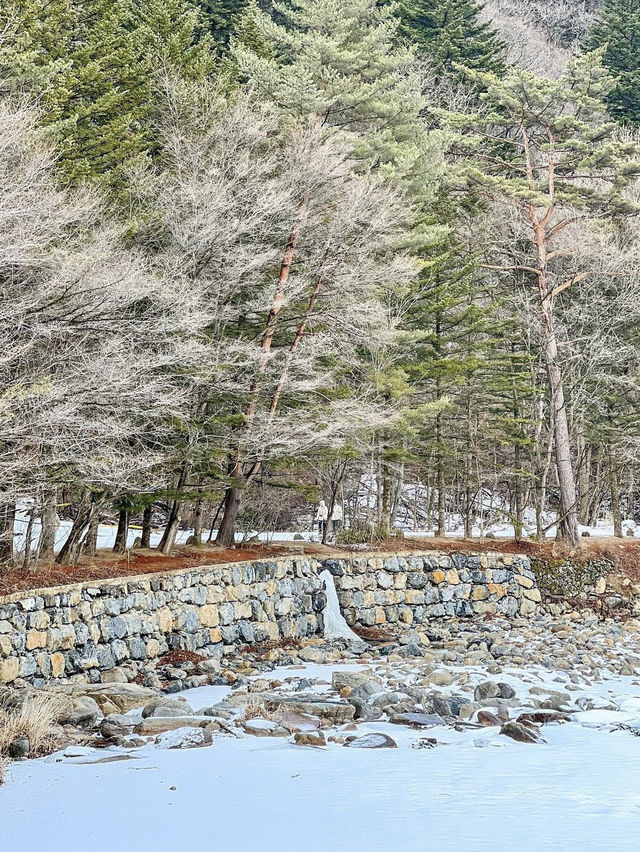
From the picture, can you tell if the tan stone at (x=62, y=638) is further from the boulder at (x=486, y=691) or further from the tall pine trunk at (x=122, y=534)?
the boulder at (x=486, y=691)

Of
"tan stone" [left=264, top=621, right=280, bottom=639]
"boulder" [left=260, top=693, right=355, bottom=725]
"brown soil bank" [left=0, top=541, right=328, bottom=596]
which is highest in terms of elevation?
"brown soil bank" [left=0, top=541, right=328, bottom=596]

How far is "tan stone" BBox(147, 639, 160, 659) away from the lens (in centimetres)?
1217

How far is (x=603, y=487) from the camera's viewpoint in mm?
28125

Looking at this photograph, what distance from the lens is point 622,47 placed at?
104ft

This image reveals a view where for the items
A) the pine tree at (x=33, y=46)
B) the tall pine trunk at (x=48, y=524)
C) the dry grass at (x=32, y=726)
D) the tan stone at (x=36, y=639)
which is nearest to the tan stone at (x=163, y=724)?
the dry grass at (x=32, y=726)

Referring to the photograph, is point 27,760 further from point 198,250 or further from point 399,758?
point 198,250

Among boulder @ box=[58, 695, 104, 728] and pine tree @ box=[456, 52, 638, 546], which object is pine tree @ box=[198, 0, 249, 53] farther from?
boulder @ box=[58, 695, 104, 728]

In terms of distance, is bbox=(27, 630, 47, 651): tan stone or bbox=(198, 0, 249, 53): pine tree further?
bbox=(198, 0, 249, 53): pine tree

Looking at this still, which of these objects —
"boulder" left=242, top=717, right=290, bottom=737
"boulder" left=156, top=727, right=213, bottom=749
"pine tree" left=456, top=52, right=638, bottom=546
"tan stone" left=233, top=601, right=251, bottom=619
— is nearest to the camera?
"boulder" left=156, top=727, right=213, bottom=749

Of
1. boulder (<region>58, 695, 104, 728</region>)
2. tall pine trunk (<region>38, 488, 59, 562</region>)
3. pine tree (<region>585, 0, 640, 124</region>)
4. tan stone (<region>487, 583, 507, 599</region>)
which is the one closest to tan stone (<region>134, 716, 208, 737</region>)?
boulder (<region>58, 695, 104, 728</region>)

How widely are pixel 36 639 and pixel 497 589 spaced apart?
11.3 meters

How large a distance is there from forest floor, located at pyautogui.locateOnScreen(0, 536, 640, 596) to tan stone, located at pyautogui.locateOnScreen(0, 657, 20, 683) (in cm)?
91

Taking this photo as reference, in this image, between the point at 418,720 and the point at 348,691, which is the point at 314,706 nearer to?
the point at 418,720

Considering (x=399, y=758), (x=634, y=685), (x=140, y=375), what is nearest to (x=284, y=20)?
(x=140, y=375)
